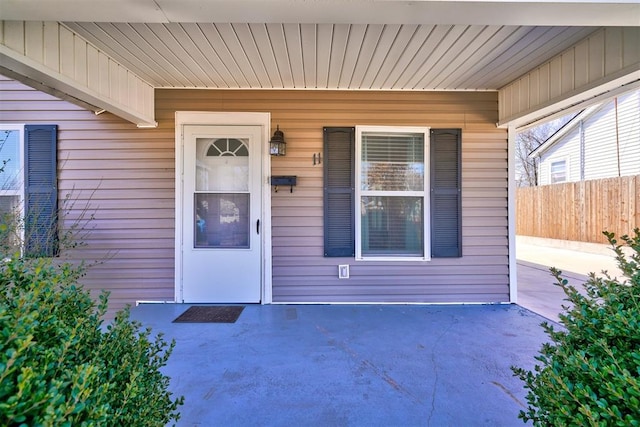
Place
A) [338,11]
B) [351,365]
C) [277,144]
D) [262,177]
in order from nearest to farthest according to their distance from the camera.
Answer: [338,11] → [351,365] → [277,144] → [262,177]

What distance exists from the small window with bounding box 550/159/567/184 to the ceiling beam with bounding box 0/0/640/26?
12.2 metres

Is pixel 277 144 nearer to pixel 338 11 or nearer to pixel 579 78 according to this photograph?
pixel 338 11

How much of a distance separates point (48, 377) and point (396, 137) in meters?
3.68

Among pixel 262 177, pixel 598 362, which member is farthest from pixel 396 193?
pixel 598 362

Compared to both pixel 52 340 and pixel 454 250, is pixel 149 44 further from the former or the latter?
pixel 454 250

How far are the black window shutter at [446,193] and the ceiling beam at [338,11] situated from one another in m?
1.88

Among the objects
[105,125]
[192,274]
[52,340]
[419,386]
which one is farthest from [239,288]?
[52,340]

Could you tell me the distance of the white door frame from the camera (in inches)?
144

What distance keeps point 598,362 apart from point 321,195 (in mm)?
2955

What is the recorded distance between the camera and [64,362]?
88cm

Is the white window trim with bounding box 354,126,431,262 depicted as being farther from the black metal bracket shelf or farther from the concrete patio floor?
the black metal bracket shelf

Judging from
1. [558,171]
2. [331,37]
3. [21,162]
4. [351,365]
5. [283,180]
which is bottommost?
[351,365]

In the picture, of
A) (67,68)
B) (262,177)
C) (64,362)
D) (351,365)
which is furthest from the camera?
(262,177)

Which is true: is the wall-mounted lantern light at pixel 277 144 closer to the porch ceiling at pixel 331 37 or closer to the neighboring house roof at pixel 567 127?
the porch ceiling at pixel 331 37
